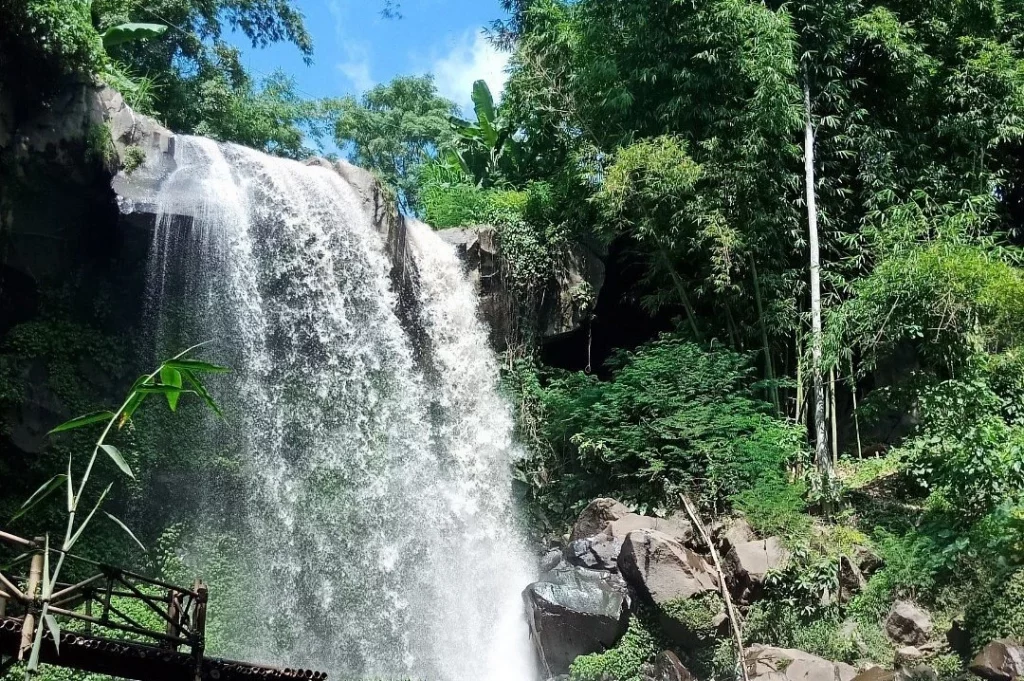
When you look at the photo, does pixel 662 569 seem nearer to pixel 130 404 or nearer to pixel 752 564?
pixel 752 564

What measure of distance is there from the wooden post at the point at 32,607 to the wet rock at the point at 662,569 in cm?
633

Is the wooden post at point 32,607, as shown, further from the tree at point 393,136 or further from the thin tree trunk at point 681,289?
the tree at point 393,136

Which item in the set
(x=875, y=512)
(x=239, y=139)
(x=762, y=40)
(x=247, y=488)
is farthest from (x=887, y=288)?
(x=239, y=139)

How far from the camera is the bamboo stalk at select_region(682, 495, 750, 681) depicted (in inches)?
304

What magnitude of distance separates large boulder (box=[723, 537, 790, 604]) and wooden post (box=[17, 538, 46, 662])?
7.11 metres

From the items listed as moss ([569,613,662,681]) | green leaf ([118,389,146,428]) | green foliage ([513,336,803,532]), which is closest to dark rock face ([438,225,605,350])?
green foliage ([513,336,803,532])

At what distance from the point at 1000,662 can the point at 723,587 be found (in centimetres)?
221

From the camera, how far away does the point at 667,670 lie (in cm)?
823

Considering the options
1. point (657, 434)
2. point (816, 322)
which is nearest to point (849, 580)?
point (657, 434)

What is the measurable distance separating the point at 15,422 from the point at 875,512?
9657mm

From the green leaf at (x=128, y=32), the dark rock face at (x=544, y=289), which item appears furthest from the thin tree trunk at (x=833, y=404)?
the green leaf at (x=128, y=32)

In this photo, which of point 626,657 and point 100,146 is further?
point 100,146

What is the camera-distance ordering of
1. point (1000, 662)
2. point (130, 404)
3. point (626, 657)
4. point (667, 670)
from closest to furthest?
point (130, 404) < point (1000, 662) < point (667, 670) < point (626, 657)

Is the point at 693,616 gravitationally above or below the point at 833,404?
below
